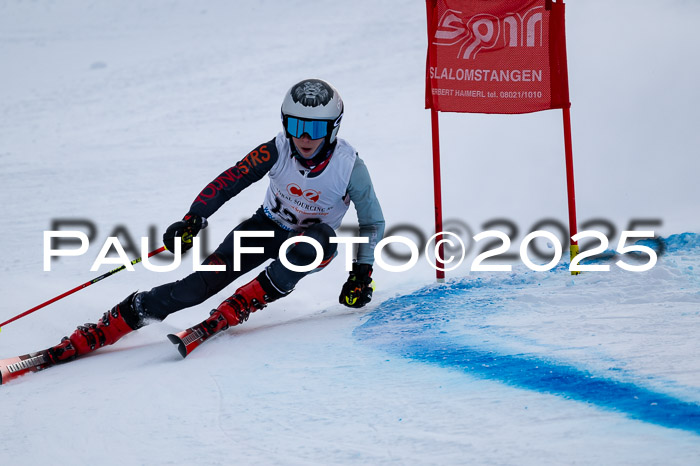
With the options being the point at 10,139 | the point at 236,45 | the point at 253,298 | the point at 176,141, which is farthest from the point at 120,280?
the point at 236,45

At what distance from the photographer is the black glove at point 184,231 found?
351 centimetres

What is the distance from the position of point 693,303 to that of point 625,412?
1.35m

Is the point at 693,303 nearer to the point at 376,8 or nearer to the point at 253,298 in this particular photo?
the point at 253,298

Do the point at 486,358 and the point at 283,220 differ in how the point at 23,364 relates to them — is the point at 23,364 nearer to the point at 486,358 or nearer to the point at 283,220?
the point at 283,220

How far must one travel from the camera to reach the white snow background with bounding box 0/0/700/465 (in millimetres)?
2373

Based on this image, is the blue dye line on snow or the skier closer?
the blue dye line on snow

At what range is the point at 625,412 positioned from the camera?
2.33 meters

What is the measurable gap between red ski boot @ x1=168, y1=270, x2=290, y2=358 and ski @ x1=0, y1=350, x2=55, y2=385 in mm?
612

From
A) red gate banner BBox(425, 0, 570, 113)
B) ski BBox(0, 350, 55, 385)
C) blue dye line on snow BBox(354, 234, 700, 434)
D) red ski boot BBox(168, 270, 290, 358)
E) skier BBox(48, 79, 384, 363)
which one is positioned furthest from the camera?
red gate banner BBox(425, 0, 570, 113)

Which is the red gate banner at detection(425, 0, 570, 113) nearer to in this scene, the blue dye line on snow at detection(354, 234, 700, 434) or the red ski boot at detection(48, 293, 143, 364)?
the blue dye line on snow at detection(354, 234, 700, 434)

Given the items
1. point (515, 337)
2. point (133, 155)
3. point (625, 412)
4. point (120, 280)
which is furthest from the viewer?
point (133, 155)

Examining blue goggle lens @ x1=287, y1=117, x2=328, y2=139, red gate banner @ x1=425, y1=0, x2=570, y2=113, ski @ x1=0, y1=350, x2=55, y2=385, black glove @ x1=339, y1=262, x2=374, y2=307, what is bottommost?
ski @ x1=0, y1=350, x2=55, y2=385

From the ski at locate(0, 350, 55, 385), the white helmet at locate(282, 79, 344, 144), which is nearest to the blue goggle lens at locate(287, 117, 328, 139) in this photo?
the white helmet at locate(282, 79, 344, 144)

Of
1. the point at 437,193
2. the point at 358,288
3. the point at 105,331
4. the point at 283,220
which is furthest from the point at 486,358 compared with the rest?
the point at 105,331
